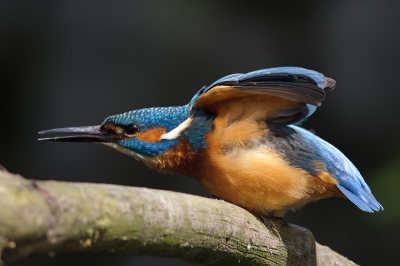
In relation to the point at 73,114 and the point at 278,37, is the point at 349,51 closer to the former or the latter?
the point at 278,37

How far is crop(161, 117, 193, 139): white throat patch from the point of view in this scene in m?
2.13

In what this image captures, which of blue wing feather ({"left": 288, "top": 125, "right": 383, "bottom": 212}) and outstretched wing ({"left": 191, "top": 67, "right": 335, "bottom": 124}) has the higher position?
outstretched wing ({"left": 191, "top": 67, "right": 335, "bottom": 124})

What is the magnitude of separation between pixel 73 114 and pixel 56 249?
298cm

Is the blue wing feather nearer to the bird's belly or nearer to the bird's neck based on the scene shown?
the bird's belly

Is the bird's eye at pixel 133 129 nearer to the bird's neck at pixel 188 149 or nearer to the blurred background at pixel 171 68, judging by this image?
the bird's neck at pixel 188 149

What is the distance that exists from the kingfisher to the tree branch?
→ 0.67 ft

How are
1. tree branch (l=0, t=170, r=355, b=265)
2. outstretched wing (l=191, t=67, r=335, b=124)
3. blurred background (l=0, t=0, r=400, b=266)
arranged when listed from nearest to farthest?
tree branch (l=0, t=170, r=355, b=265), outstretched wing (l=191, t=67, r=335, b=124), blurred background (l=0, t=0, r=400, b=266)

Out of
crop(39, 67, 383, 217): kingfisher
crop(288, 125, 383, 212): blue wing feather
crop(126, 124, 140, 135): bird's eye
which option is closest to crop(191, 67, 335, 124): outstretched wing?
crop(39, 67, 383, 217): kingfisher

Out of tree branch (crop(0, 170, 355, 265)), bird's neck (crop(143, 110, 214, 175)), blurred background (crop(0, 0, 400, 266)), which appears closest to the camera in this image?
tree branch (crop(0, 170, 355, 265))

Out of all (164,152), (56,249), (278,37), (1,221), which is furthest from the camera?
(278,37)

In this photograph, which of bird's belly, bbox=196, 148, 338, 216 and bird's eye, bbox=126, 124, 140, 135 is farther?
bird's eye, bbox=126, 124, 140, 135

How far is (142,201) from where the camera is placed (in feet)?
4.32

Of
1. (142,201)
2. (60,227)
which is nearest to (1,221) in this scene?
(60,227)

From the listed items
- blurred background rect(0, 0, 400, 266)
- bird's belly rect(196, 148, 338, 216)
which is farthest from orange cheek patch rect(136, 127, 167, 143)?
blurred background rect(0, 0, 400, 266)
